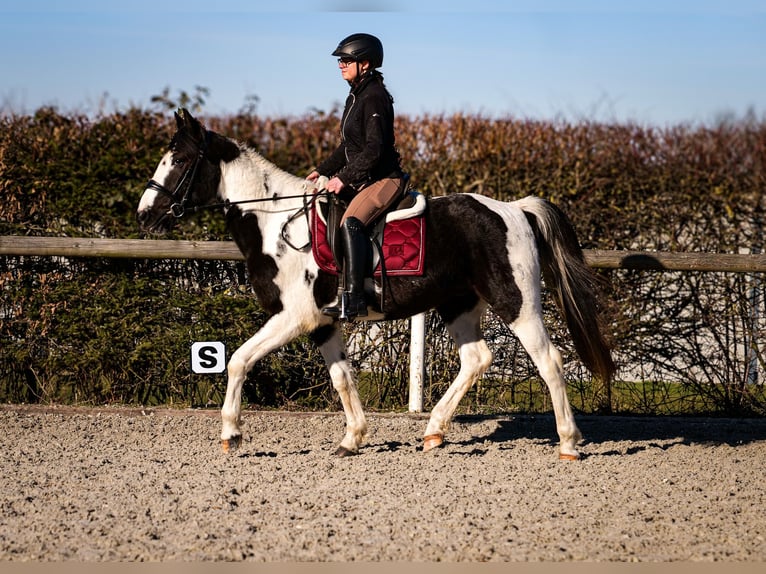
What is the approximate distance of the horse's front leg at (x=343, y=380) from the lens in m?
6.59

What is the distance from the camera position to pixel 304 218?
6473 mm

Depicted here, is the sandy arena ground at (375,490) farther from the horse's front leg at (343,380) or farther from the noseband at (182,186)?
the noseband at (182,186)

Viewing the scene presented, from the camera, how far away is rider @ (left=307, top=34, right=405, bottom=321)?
618 centimetres

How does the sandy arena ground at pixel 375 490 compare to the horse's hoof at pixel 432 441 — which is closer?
the sandy arena ground at pixel 375 490

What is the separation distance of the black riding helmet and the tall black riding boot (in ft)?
3.47

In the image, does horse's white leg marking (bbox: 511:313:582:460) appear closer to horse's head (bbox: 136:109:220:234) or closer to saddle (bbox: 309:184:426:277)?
saddle (bbox: 309:184:426:277)

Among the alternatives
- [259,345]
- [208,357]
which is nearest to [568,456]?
[259,345]

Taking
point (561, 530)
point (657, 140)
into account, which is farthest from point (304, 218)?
point (657, 140)

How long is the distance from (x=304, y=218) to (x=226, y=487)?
1877 mm

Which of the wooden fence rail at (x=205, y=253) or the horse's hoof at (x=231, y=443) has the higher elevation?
the wooden fence rail at (x=205, y=253)

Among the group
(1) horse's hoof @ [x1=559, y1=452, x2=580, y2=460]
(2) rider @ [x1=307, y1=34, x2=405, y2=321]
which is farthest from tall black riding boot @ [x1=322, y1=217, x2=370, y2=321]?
(1) horse's hoof @ [x1=559, y1=452, x2=580, y2=460]

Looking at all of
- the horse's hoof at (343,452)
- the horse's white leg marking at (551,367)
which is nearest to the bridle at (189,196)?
the horse's hoof at (343,452)

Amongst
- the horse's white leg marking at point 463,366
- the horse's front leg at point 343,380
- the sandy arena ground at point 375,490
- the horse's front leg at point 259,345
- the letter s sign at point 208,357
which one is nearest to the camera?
the sandy arena ground at point 375,490

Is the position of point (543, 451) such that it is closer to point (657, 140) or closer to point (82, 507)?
point (82, 507)
